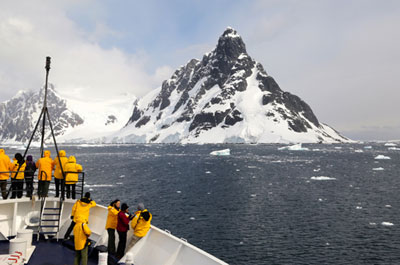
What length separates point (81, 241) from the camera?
8.49 meters

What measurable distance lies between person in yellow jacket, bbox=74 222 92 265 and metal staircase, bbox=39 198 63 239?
2.99 m

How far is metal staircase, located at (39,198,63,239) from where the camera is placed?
11319mm

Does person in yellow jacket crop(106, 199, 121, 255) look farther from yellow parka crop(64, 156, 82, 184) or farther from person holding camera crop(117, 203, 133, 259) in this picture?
yellow parka crop(64, 156, 82, 184)

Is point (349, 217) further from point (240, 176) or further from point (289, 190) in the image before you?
point (240, 176)

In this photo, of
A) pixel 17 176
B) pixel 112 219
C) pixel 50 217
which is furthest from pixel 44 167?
pixel 112 219

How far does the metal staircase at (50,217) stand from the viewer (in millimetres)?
11319

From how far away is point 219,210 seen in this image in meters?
32.1

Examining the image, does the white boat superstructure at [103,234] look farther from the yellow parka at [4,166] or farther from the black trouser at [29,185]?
the yellow parka at [4,166]

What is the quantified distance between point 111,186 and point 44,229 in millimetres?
35537

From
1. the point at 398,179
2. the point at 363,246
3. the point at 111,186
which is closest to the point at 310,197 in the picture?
the point at 363,246

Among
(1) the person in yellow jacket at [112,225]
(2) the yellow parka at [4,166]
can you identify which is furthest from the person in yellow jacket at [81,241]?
(2) the yellow parka at [4,166]

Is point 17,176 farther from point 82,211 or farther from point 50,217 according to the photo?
point 82,211

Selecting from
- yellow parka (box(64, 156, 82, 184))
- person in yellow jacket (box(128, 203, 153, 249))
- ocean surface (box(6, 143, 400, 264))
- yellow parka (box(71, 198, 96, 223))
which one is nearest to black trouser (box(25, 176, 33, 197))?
yellow parka (box(64, 156, 82, 184))

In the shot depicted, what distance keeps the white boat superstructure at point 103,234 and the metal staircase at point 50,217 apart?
4cm
